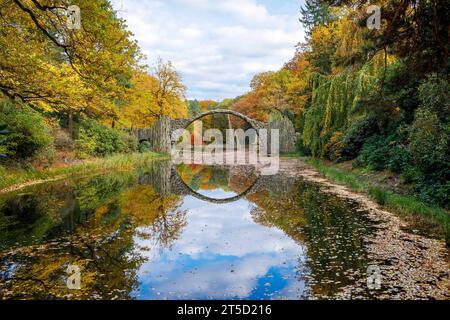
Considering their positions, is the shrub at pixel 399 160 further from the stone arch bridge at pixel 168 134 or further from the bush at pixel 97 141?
the stone arch bridge at pixel 168 134

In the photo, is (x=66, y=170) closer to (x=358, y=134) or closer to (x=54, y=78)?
(x=54, y=78)

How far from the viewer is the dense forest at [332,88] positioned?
623cm

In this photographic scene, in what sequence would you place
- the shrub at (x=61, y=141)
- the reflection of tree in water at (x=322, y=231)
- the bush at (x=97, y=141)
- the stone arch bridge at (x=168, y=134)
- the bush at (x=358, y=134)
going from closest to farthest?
the reflection of tree in water at (x=322, y=231)
the bush at (x=358, y=134)
the shrub at (x=61, y=141)
the bush at (x=97, y=141)
the stone arch bridge at (x=168, y=134)

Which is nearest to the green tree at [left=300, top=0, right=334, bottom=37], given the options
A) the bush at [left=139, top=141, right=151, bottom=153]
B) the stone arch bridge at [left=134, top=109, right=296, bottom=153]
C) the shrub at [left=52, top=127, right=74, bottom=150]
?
the stone arch bridge at [left=134, top=109, right=296, bottom=153]

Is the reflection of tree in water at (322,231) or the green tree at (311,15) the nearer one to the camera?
the reflection of tree in water at (322,231)

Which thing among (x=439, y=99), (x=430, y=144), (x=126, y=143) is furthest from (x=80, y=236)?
(x=126, y=143)

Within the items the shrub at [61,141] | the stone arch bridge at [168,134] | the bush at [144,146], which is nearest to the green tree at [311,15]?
the stone arch bridge at [168,134]

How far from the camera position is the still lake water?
4.03 m

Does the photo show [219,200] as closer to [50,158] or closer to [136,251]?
[136,251]

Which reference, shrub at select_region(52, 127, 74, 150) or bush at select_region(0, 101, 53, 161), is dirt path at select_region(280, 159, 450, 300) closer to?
bush at select_region(0, 101, 53, 161)

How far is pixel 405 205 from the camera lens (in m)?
7.68

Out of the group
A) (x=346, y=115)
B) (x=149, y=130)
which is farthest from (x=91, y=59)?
(x=149, y=130)

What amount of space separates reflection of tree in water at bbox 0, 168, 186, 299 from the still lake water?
0.06ft

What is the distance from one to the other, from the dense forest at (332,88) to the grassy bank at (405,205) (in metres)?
0.36
